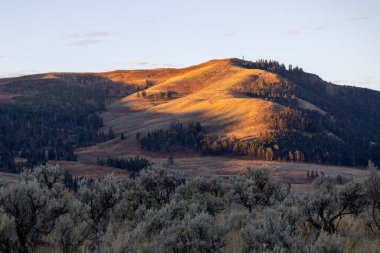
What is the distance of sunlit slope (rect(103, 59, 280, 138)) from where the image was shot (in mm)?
116500

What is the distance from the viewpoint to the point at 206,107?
135500mm

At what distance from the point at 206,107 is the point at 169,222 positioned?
12392cm

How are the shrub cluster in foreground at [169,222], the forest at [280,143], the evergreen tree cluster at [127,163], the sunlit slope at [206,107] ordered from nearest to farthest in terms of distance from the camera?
the shrub cluster in foreground at [169,222], the evergreen tree cluster at [127,163], the forest at [280,143], the sunlit slope at [206,107]

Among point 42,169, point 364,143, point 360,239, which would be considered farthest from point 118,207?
point 364,143

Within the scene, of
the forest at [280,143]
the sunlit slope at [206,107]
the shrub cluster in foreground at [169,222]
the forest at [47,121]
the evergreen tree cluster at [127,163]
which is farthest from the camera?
the sunlit slope at [206,107]

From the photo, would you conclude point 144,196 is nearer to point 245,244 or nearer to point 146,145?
point 245,244

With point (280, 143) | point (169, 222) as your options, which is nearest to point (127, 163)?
point (280, 143)

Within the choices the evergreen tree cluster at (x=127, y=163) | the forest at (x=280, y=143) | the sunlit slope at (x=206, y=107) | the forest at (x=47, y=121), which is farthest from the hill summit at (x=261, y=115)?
the evergreen tree cluster at (x=127, y=163)

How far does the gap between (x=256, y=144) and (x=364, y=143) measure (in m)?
39.2

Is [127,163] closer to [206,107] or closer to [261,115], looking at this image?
[261,115]

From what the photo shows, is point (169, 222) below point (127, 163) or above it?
above

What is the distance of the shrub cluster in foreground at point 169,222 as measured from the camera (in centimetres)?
952

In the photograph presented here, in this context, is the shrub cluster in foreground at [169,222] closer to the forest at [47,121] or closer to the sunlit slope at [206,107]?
the forest at [47,121]

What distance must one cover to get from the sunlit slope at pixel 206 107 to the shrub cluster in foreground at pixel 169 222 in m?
92.3
